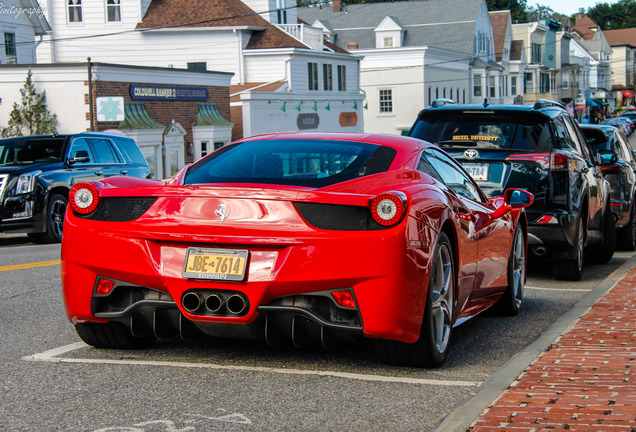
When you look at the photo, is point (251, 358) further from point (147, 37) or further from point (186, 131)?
point (147, 37)

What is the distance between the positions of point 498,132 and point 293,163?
4.51m

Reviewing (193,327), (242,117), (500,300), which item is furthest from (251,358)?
(242,117)

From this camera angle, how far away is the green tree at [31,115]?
112 feet

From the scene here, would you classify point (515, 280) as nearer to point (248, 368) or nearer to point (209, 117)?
point (248, 368)

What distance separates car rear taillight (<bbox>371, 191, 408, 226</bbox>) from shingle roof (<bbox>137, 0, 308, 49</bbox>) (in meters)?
44.3

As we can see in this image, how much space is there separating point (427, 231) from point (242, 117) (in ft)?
132

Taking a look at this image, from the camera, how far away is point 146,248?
5406mm

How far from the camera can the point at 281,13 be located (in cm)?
5309

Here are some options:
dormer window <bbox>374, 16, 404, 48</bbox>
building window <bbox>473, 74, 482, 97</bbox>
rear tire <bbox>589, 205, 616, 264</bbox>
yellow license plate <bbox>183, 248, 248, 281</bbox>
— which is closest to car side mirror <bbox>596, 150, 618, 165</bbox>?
rear tire <bbox>589, 205, 616, 264</bbox>

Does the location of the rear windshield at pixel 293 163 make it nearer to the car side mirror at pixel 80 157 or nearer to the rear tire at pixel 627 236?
the rear tire at pixel 627 236

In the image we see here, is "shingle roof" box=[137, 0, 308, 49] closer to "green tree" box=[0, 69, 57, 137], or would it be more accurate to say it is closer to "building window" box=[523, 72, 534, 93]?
"green tree" box=[0, 69, 57, 137]

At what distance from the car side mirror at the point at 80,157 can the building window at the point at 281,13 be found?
3585cm

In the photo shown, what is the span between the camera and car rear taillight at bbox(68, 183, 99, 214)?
224 inches

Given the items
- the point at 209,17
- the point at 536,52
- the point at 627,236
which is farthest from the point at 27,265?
the point at 536,52
